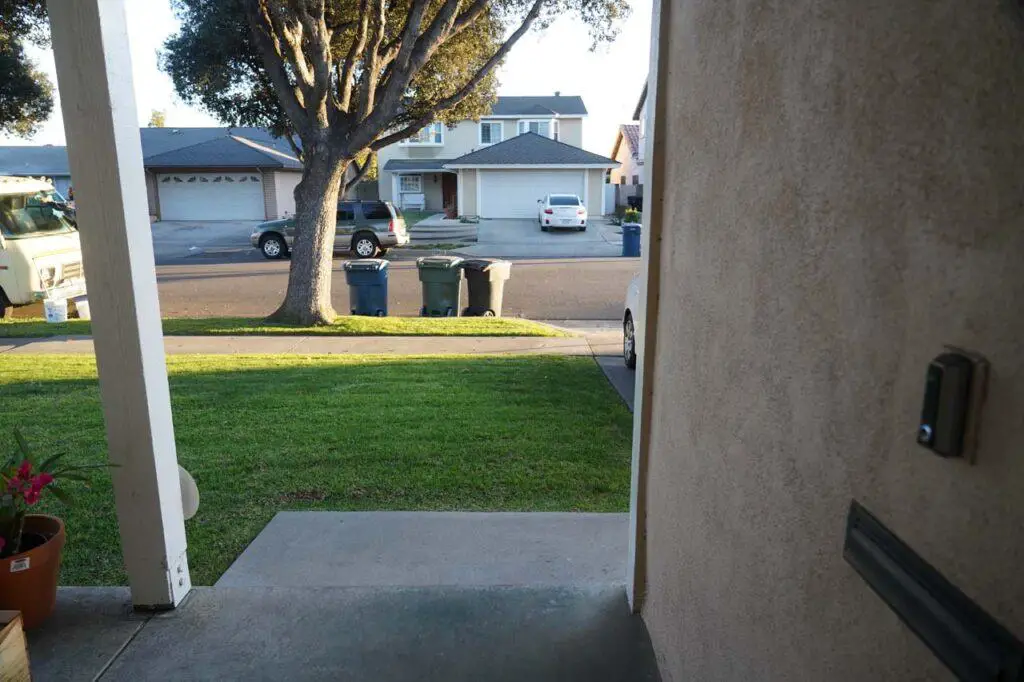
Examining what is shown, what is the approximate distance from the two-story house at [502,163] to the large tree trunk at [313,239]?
22.8 meters

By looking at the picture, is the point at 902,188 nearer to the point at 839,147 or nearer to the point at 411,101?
the point at 839,147

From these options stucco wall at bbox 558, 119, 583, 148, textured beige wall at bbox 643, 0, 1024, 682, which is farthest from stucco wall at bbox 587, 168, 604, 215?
textured beige wall at bbox 643, 0, 1024, 682

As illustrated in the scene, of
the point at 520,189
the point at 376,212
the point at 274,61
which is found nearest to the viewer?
the point at 274,61

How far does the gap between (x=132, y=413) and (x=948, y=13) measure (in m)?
3.06

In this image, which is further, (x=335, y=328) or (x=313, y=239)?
(x=313, y=239)

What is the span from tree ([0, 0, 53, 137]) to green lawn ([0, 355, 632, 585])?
7.59 metres

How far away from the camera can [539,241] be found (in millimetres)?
29562

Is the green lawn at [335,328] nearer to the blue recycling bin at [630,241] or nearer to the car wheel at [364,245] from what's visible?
the car wheel at [364,245]

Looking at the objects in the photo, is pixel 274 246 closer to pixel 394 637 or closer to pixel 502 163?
pixel 502 163

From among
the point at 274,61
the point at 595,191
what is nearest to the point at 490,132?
the point at 595,191

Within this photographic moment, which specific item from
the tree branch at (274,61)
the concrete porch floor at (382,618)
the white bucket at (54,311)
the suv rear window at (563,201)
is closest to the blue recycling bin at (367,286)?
the tree branch at (274,61)

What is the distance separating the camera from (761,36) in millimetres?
1909

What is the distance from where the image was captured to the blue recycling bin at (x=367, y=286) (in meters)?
13.5

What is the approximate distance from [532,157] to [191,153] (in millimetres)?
17328
